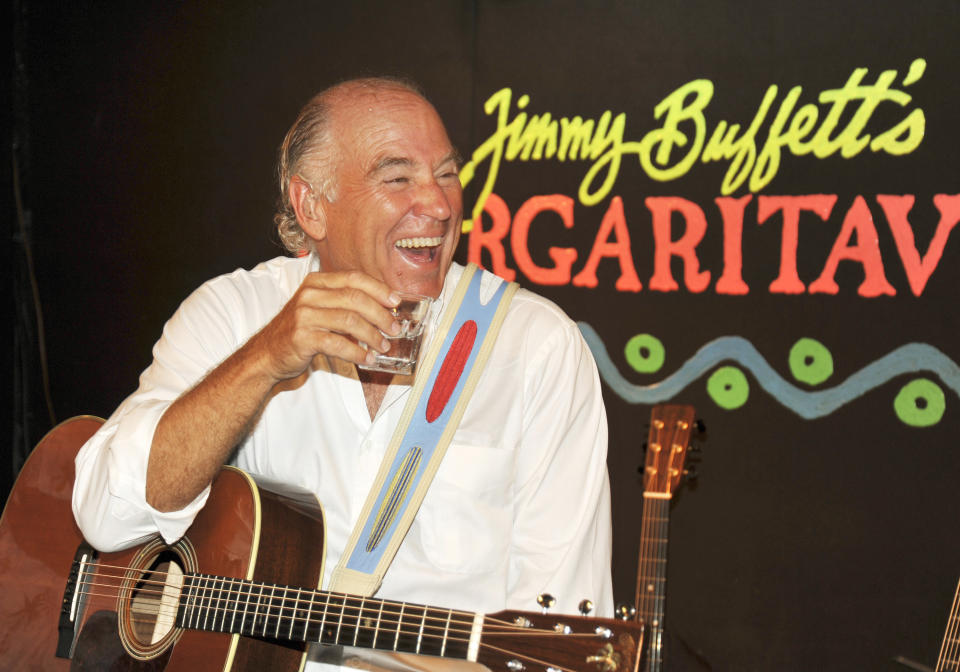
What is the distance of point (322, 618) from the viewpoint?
5.33 ft

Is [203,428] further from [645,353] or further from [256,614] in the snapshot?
[645,353]

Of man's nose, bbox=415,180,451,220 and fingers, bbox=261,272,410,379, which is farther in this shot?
man's nose, bbox=415,180,451,220

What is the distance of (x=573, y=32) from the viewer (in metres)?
3.58

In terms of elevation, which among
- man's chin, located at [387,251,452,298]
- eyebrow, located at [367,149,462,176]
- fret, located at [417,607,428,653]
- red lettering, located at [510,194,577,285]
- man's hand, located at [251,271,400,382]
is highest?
red lettering, located at [510,194,577,285]

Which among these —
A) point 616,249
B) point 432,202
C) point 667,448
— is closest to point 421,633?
point 432,202

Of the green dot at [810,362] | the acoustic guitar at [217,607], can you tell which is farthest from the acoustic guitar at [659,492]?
the acoustic guitar at [217,607]

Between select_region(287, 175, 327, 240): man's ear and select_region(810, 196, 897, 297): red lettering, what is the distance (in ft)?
5.99

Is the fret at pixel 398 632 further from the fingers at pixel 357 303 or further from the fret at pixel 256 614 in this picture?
the fingers at pixel 357 303

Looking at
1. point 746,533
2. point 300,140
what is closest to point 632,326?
point 746,533

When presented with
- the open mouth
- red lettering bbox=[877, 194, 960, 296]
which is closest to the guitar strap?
the open mouth

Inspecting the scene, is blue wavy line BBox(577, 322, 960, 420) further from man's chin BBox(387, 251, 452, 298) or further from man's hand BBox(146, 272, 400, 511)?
Result: man's hand BBox(146, 272, 400, 511)

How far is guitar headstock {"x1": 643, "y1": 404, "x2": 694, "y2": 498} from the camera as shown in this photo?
3010 millimetres

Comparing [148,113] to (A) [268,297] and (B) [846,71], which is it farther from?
(B) [846,71]

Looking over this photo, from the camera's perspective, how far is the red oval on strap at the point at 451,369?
1.96m
